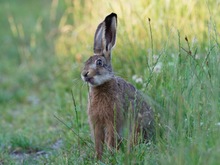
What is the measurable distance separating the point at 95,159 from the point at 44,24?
7.45 meters

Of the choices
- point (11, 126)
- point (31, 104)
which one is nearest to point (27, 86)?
point (31, 104)

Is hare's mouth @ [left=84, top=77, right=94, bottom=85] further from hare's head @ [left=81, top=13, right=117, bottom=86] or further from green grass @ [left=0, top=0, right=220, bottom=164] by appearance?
green grass @ [left=0, top=0, right=220, bottom=164]

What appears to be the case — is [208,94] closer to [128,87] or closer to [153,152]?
[153,152]

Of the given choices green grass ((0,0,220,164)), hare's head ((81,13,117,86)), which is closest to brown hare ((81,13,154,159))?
hare's head ((81,13,117,86))

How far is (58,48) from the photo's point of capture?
954cm

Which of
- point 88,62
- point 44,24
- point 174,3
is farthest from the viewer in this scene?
point 44,24

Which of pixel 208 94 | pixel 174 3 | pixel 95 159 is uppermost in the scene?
pixel 174 3

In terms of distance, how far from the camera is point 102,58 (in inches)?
191

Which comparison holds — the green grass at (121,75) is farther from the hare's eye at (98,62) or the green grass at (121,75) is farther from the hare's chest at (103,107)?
the hare's eye at (98,62)

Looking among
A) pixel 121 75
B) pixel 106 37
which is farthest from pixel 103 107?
pixel 121 75

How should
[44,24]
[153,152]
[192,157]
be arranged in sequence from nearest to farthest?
[192,157] → [153,152] → [44,24]

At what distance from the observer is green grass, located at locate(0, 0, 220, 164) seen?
420 cm

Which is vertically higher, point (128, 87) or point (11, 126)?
point (128, 87)

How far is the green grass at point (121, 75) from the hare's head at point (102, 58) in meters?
0.37
